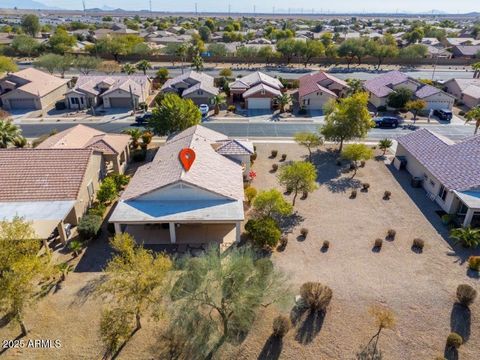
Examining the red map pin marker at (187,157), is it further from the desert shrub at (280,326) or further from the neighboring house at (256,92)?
the neighboring house at (256,92)

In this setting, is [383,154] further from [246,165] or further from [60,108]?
[60,108]

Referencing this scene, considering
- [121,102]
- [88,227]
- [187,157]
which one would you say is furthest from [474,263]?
[121,102]

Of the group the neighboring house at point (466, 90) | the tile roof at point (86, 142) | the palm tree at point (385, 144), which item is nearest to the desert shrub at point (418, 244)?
the palm tree at point (385, 144)

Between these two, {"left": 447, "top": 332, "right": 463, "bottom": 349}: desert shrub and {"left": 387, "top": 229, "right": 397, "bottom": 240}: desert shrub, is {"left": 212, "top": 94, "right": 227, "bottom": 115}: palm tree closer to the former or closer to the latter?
{"left": 387, "top": 229, "right": 397, "bottom": 240}: desert shrub

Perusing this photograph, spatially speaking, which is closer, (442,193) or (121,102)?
(442,193)

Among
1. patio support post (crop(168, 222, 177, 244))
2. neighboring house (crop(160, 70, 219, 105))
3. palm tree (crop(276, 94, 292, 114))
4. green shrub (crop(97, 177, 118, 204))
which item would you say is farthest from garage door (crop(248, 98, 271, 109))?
patio support post (crop(168, 222, 177, 244))

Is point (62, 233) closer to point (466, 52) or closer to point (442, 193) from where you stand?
point (442, 193)
